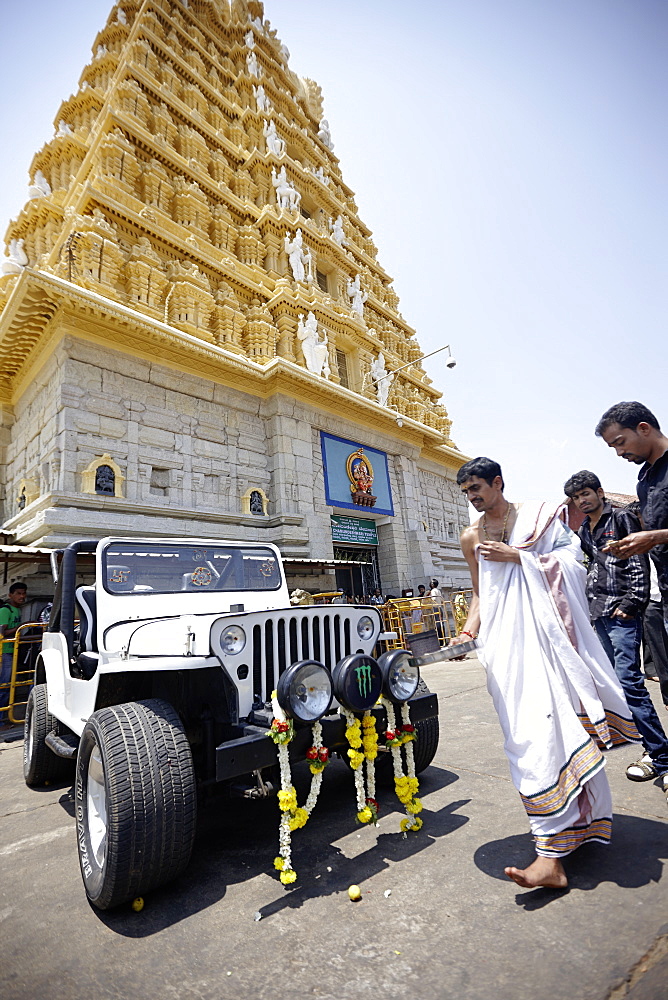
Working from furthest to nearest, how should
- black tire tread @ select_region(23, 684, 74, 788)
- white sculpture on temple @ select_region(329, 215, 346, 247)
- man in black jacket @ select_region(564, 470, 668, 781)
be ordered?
white sculpture on temple @ select_region(329, 215, 346, 247)
black tire tread @ select_region(23, 684, 74, 788)
man in black jacket @ select_region(564, 470, 668, 781)

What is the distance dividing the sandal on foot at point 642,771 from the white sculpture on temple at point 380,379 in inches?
617

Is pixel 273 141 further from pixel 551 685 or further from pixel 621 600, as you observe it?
pixel 551 685

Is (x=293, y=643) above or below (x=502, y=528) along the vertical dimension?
below

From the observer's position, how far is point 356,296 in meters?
19.2

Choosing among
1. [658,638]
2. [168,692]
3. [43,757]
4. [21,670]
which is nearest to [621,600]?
[658,638]

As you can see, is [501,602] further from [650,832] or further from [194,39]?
[194,39]

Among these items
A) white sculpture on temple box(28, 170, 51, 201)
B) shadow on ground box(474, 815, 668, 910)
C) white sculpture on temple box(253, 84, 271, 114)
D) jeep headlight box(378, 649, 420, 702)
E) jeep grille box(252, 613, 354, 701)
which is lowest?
shadow on ground box(474, 815, 668, 910)

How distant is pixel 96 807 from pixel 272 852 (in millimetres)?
909

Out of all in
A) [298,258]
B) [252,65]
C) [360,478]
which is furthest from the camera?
[252,65]

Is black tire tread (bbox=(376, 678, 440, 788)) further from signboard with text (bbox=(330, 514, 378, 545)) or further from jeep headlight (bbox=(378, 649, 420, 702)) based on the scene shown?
signboard with text (bbox=(330, 514, 378, 545))

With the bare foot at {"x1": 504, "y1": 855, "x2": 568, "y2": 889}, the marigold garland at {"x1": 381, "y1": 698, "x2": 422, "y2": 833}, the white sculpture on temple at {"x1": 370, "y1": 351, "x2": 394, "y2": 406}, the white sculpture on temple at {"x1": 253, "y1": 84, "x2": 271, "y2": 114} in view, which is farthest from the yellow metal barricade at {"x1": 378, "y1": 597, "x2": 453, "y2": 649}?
the white sculpture on temple at {"x1": 253, "y1": 84, "x2": 271, "y2": 114}

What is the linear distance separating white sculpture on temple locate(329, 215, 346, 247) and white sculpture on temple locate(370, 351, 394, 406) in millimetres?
5124

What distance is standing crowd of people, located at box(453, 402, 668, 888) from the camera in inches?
78.7

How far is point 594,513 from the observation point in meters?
3.40
